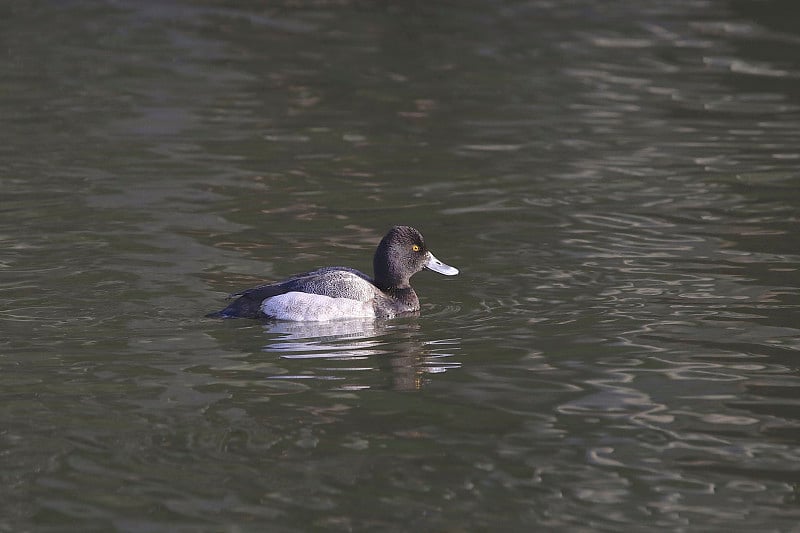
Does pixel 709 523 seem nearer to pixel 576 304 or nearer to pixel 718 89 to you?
pixel 576 304

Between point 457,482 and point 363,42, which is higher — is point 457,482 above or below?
below

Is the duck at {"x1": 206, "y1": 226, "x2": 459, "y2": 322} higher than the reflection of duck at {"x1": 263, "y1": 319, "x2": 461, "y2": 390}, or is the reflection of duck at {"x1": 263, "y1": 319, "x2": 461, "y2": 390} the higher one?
the duck at {"x1": 206, "y1": 226, "x2": 459, "y2": 322}

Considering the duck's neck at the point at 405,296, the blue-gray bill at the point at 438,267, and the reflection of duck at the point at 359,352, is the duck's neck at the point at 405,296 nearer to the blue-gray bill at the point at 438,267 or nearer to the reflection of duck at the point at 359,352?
the reflection of duck at the point at 359,352

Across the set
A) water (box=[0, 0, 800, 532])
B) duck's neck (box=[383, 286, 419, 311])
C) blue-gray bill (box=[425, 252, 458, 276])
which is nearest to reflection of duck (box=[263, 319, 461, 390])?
water (box=[0, 0, 800, 532])

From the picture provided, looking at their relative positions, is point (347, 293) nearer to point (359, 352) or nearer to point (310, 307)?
point (310, 307)

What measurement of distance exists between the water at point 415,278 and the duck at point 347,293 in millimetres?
193

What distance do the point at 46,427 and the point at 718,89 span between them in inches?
594

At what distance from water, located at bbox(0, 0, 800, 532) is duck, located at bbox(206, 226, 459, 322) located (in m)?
0.19

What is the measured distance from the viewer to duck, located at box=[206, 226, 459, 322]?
35.1 feet

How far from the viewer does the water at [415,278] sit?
24.7 ft

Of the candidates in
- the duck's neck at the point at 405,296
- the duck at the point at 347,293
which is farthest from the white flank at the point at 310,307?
the duck's neck at the point at 405,296

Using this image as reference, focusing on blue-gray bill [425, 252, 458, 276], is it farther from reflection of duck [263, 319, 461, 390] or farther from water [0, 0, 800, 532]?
reflection of duck [263, 319, 461, 390]

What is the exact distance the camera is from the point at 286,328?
34.7 ft

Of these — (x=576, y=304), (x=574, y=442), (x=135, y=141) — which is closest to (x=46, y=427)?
(x=574, y=442)
